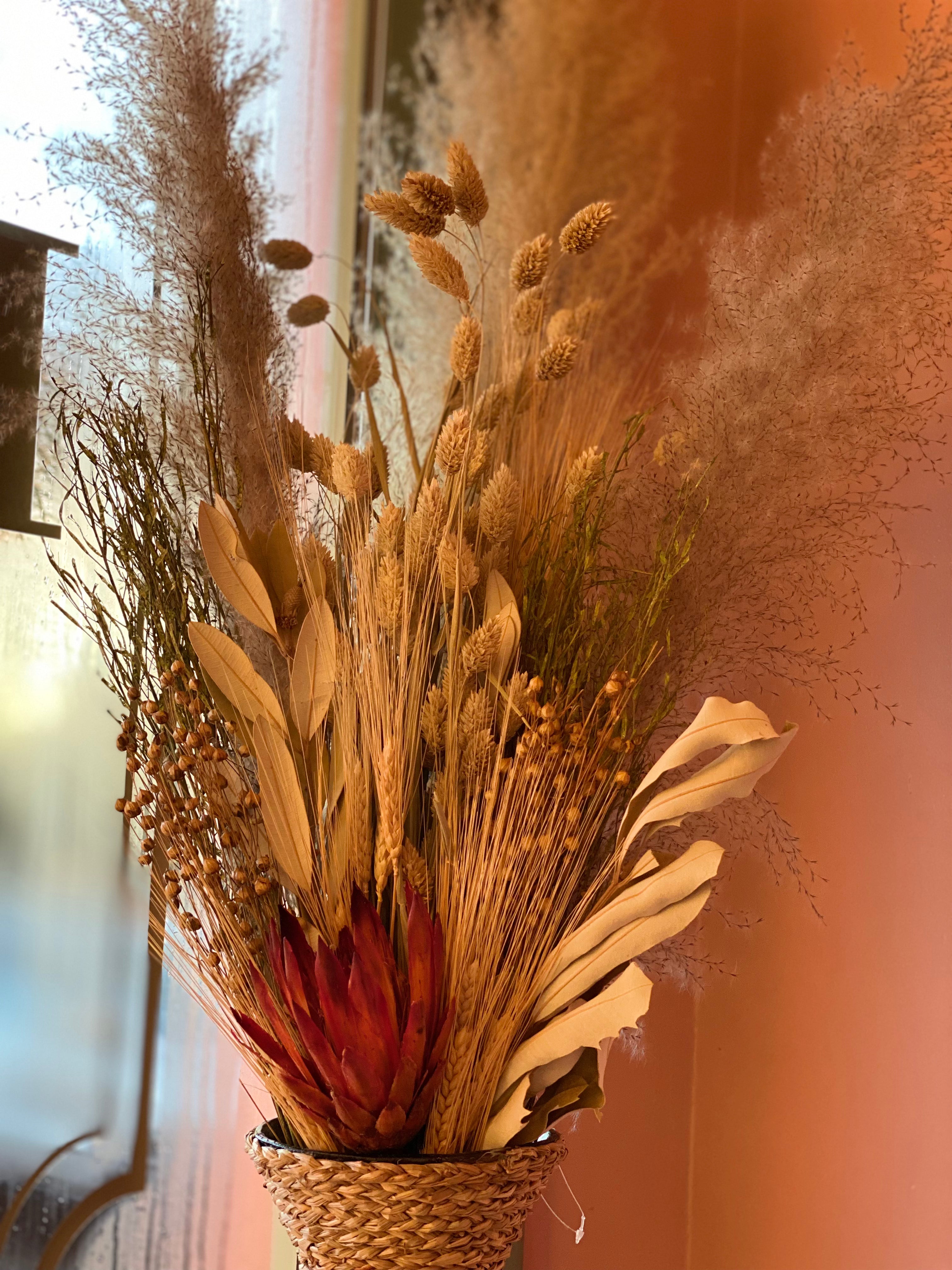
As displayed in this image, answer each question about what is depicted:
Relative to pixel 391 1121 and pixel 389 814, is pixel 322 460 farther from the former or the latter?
pixel 391 1121

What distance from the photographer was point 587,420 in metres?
1.01

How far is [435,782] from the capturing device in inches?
31.9

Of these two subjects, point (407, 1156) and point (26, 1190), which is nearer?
point (407, 1156)

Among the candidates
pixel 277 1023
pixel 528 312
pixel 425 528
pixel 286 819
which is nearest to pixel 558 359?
pixel 528 312

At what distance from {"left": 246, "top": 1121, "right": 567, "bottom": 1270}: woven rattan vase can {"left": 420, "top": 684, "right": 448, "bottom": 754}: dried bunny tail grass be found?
0.87ft

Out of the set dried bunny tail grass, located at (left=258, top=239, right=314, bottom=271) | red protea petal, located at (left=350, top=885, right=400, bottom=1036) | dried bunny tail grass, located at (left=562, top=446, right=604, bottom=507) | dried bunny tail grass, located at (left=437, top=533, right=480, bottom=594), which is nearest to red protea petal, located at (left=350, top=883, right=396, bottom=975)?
red protea petal, located at (left=350, top=885, right=400, bottom=1036)

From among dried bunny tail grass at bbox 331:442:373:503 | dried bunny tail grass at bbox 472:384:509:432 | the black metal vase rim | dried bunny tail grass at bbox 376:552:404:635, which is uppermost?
dried bunny tail grass at bbox 472:384:509:432

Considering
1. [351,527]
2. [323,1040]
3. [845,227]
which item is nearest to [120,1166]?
[323,1040]

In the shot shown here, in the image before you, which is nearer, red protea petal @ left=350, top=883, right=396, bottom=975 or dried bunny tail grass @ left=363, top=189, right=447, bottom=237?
red protea petal @ left=350, top=883, right=396, bottom=975

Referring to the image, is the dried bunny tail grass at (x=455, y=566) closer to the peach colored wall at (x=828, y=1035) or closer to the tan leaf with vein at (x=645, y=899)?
the tan leaf with vein at (x=645, y=899)

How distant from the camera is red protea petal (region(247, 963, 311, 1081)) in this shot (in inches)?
28.5

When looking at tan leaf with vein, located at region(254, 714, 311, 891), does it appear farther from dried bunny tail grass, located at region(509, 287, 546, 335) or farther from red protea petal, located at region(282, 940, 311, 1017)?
dried bunny tail grass, located at region(509, 287, 546, 335)

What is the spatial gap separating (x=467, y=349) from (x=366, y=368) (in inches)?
5.7

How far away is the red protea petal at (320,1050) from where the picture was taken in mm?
703
